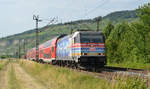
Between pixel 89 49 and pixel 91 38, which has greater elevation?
pixel 91 38

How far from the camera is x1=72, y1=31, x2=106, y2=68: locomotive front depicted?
2342 centimetres

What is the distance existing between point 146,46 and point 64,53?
15.9 m

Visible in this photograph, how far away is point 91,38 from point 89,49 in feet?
3.23

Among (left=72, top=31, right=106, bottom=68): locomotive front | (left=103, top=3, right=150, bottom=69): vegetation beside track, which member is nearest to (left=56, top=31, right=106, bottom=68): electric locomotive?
(left=72, top=31, right=106, bottom=68): locomotive front

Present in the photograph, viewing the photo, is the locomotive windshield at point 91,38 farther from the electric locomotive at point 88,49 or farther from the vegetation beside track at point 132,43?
the vegetation beside track at point 132,43

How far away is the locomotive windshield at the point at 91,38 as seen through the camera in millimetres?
23984

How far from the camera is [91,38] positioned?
2411cm

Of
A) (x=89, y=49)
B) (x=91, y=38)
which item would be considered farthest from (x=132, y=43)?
(x=89, y=49)

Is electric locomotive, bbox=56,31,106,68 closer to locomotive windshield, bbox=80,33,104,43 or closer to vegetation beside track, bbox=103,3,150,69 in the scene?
locomotive windshield, bbox=80,33,104,43

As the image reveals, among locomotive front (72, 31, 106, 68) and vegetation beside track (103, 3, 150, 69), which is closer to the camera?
locomotive front (72, 31, 106, 68)

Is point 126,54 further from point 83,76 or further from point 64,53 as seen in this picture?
point 83,76

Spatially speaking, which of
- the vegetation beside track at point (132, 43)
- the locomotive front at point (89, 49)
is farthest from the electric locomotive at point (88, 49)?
the vegetation beside track at point (132, 43)

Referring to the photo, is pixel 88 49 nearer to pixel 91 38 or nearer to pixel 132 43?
pixel 91 38

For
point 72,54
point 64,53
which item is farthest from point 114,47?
point 72,54
